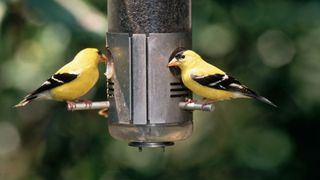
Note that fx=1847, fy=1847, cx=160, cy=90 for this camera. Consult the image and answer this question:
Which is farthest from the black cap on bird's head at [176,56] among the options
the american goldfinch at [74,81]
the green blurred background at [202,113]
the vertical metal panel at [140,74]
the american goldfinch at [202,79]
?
the green blurred background at [202,113]

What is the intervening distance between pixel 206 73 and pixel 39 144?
105 inches

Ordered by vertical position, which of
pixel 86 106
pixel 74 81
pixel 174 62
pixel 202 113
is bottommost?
pixel 202 113

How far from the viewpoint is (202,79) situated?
8711mm

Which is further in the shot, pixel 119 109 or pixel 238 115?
pixel 238 115

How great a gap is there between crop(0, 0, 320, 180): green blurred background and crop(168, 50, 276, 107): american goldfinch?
109 cm

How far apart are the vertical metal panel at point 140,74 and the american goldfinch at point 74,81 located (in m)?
0.25

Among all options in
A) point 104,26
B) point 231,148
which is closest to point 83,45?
point 104,26

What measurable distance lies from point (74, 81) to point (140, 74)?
0.35 meters

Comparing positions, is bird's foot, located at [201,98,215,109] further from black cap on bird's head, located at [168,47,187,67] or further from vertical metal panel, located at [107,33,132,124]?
vertical metal panel, located at [107,33,132,124]

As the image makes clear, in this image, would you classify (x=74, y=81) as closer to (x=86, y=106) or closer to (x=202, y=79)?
(x=86, y=106)

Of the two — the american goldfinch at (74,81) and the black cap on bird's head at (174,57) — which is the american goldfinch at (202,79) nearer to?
the black cap on bird's head at (174,57)

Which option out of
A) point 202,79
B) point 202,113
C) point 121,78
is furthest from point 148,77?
point 202,113

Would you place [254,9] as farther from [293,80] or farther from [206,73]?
[206,73]

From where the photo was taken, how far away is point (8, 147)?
11195 millimetres
